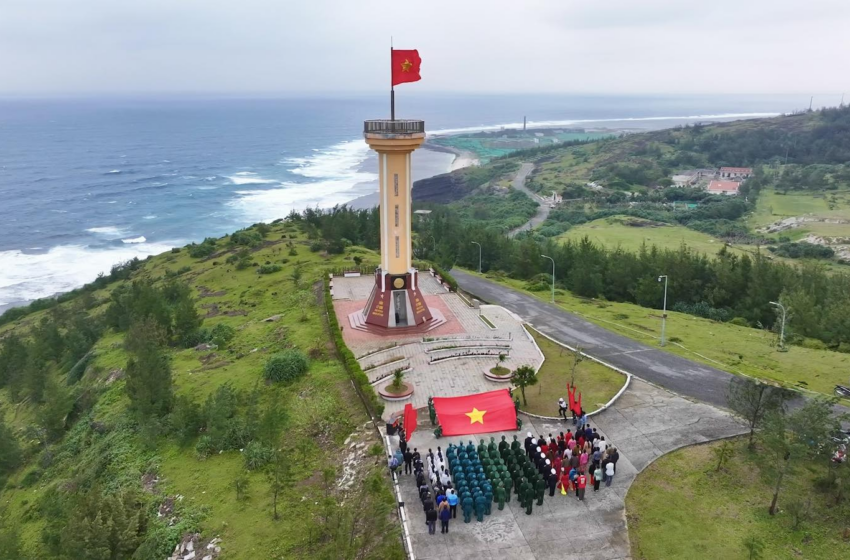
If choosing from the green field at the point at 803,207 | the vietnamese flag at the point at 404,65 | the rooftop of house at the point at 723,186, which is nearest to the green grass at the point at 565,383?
the vietnamese flag at the point at 404,65

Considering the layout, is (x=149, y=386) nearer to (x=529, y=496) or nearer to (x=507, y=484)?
(x=507, y=484)

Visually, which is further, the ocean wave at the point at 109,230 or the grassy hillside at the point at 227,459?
the ocean wave at the point at 109,230

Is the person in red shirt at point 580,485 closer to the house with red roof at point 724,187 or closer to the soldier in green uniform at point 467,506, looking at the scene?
the soldier in green uniform at point 467,506

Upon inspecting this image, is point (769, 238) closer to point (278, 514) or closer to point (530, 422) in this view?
point (530, 422)

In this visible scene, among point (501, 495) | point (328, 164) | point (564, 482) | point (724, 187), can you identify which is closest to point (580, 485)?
point (564, 482)

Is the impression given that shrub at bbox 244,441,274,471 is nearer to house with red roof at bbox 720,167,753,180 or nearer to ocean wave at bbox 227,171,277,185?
ocean wave at bbox 227,171,277,185
